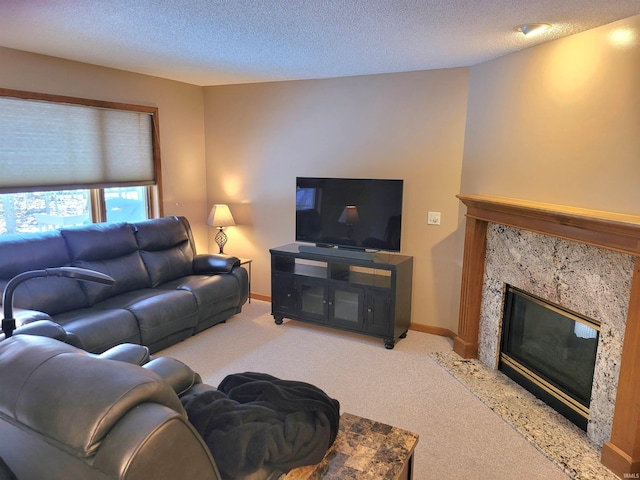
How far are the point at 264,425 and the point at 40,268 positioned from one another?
277cm

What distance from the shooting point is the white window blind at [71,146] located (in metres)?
3.63

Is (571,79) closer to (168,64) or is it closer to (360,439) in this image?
(360,439)

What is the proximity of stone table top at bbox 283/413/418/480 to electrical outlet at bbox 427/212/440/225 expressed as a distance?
2.66 m

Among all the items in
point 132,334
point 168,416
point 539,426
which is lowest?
point 539,426

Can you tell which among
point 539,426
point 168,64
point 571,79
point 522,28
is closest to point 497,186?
point 571,79

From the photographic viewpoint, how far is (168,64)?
4.03m

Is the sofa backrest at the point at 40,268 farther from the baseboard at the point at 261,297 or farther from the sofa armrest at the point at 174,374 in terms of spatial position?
the baseboard at the point at 261,297

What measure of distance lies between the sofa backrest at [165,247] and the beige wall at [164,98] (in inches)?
20.4

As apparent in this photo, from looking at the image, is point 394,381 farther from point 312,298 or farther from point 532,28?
point 532,28

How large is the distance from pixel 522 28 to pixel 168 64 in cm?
294

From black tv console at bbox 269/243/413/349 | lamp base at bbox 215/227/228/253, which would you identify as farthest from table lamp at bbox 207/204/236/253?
black tv console at bbox 269/243/413/349

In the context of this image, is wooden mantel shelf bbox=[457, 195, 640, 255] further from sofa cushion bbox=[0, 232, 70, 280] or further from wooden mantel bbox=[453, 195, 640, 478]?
sofa cushion bbox=[0, 232, 70, 280]

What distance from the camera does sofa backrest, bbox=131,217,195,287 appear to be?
4.25 m

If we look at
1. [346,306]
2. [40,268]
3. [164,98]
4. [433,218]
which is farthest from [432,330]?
[164,98]
